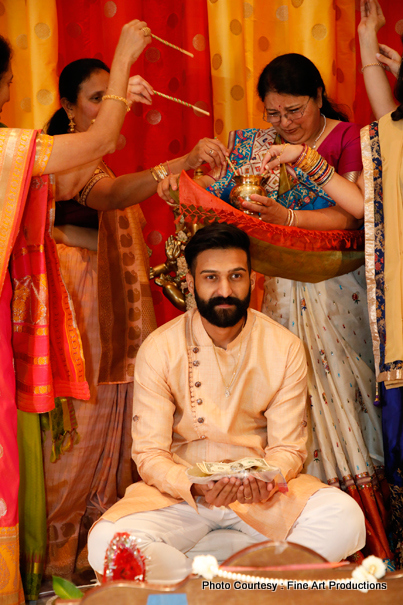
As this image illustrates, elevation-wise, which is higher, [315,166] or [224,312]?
[315,166]

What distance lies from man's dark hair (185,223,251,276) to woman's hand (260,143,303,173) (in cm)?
32

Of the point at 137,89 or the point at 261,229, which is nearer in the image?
the point at 261,229

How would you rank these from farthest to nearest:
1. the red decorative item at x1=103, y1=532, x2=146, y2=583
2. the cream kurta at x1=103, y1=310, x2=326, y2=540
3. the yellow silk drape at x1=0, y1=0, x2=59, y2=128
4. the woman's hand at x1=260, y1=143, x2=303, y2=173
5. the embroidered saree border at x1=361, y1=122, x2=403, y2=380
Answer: the yellow silk drape at x1=0, y1=0, x2=59, y2=128, the woman's hand at x1=260, y1=143, x2=303, y2=173, the embroidered saree border at x1=361, y1=122, x2=403, y2=380, the cream kurta at x1=103, y1=310, x2=326, y2=540, the red decorative item at x1=103, y1=532, x2=146, y2=583

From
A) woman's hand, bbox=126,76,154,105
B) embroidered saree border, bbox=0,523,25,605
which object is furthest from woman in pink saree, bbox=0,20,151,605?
woman's hand, bbox=126,76,154,105

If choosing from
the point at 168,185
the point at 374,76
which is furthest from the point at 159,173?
the point at 374,76

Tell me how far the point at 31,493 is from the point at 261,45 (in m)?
2.76

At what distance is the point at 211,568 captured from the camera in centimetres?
163

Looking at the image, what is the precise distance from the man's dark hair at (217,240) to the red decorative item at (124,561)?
3.72 feet

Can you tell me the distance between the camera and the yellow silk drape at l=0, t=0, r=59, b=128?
362cm

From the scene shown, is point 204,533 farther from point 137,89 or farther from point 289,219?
point 137,89

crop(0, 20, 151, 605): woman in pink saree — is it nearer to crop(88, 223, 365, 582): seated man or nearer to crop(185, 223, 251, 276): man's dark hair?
crop(88, 223, 365, 582): seated man

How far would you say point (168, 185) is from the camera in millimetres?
2811

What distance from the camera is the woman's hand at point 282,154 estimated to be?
2738 millimetres

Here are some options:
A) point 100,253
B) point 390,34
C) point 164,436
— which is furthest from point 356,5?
point 164,436
